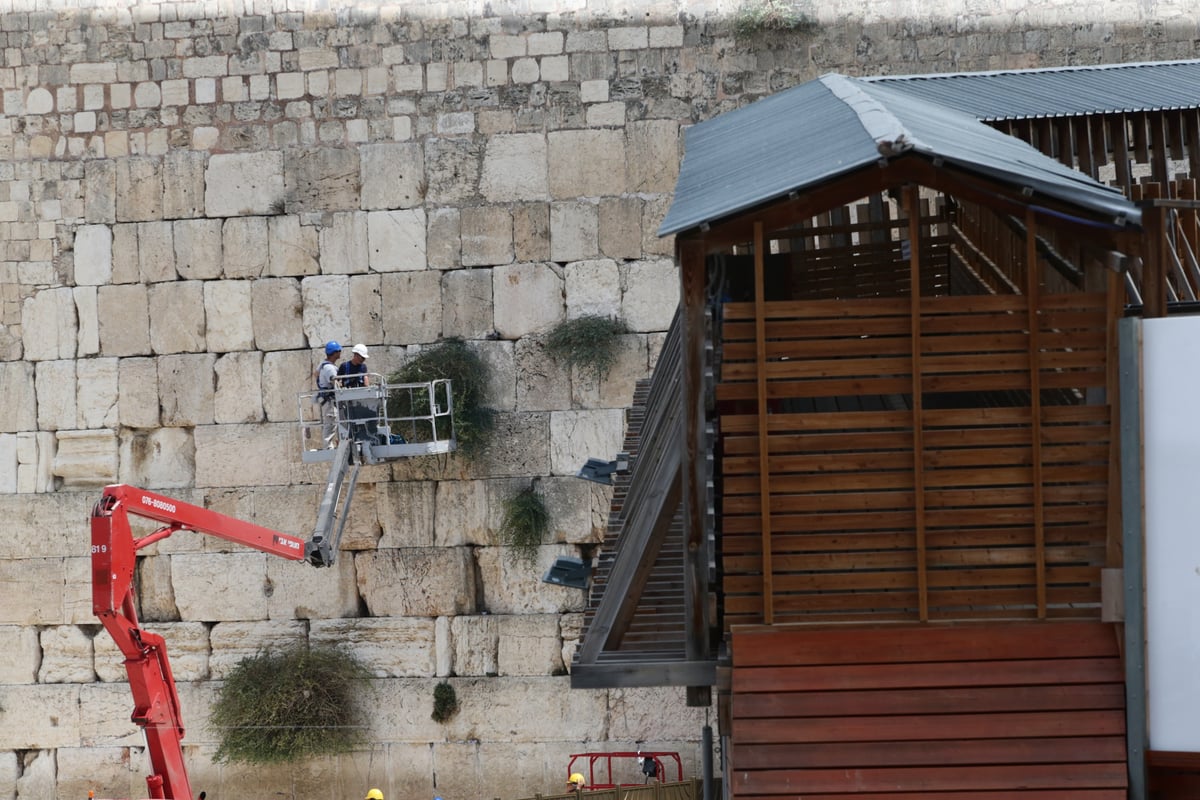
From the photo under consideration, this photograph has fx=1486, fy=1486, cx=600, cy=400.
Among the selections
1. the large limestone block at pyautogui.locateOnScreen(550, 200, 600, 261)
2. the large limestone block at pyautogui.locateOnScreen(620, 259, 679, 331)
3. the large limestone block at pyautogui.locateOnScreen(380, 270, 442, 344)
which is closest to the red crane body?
the large limestone block at pyautogui.locateOnScreen(380, 270, 442, 344)

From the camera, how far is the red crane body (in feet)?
31.1

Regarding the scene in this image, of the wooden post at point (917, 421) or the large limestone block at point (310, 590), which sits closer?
the wooden post at point (917, 421)

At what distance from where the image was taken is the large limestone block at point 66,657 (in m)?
12.3

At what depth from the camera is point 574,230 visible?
11.9 meters

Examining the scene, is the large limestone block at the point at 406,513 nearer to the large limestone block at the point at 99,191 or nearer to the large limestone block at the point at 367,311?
the large limestone block at the point at 367,311

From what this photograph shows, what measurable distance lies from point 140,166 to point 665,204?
4.43 meters

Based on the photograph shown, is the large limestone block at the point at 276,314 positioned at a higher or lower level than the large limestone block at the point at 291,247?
lower

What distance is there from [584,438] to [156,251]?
3.94m

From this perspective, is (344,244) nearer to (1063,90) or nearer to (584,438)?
(584,438)

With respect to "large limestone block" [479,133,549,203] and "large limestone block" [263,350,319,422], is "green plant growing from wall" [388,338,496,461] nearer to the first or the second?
"large limestone block" [263,350,319,422]

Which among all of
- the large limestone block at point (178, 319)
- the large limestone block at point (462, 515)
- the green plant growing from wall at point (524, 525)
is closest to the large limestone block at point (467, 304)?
the large limestone block at point (462, 515)

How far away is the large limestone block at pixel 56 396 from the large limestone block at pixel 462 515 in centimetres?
325

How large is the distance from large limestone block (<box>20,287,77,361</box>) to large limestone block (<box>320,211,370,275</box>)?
7.28 ft

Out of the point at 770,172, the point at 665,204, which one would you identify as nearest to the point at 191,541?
the point at 665,204
